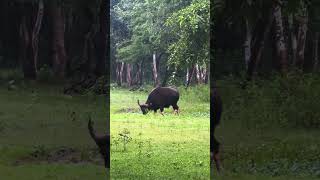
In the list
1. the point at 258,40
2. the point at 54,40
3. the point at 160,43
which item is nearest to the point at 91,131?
the point at 54,40

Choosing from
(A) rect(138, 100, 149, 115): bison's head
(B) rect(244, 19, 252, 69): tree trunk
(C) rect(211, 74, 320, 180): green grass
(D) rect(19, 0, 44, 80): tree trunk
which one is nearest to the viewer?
(A) rect(138, 100, 149, 115): bison's head

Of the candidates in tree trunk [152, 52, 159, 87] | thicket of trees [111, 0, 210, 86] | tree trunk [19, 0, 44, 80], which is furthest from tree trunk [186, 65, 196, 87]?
tree trunk [19, 0, 44, 80]

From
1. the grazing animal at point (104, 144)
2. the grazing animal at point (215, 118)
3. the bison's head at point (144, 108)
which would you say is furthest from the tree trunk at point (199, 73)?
the grazing animal at point (104, 144)

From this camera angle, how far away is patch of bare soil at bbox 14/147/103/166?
6.44 m

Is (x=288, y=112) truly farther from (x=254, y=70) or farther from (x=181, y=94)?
(x=181, y=94)

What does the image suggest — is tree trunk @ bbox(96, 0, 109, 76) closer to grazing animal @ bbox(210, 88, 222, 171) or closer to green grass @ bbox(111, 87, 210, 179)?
green grass @ bbox(111, 87, 210, 179)

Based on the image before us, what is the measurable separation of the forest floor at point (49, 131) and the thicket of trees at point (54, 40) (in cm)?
23

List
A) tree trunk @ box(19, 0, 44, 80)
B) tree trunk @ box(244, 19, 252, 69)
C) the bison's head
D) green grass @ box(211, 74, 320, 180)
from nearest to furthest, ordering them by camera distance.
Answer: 1. the bison's head
2. green grass @ box(211, 74, 320, 180)
3. tree trunk @ box(244, 19, 252, 69)
4. tree trunk @ box(19, 0, 44, 80)

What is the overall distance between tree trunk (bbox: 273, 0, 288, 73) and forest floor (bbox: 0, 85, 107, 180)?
1.98 m

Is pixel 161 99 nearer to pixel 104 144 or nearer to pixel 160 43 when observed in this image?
pixel 160 43

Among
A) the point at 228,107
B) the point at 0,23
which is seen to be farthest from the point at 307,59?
the point at 0,23

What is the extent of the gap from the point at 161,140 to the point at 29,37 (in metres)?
1.92

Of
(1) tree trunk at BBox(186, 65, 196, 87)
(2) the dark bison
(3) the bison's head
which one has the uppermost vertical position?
(1) tree trunk at BBox(186, 65, 196, 87)

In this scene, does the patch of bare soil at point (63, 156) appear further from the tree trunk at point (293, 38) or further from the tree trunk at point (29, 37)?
the tree trunk at point (293, 38)
